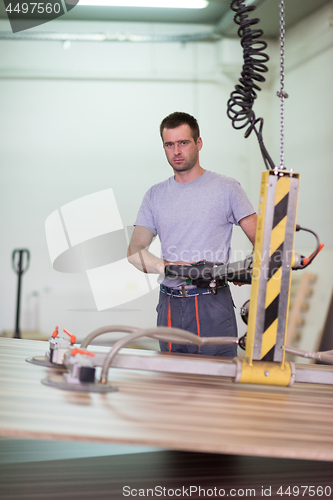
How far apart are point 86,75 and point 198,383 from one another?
5261mm

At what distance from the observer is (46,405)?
82 centimetres

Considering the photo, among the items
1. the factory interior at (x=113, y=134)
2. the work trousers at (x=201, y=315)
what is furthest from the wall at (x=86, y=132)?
the work trousers at (x=201, y=315)

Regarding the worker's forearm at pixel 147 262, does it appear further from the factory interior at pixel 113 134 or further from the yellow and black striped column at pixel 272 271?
the factory interior at pixel 113 134

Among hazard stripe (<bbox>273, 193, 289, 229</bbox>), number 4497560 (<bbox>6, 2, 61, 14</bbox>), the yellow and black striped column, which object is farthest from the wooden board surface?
number 4497560 (<bbox>6, 2, 61, 14</bbox>)

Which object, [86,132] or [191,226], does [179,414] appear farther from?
[86,132]

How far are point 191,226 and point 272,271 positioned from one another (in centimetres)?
97

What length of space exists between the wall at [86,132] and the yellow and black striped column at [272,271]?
185 inches

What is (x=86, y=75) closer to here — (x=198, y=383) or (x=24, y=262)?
(x=24, y=262)

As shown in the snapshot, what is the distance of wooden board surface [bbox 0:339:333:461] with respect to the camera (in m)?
0.69

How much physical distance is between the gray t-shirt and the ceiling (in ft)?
11.8

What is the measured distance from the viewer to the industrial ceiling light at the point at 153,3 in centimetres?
465

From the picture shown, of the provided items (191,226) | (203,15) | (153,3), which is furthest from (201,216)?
(203,15)

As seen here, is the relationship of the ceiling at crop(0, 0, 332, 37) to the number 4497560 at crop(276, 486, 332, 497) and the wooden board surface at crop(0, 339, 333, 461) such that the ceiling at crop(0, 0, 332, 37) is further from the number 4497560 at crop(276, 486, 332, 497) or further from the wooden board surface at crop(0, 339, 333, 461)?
the number 4497560 at crop(276, 486, 332, 497)

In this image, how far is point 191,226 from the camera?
2.02 m
